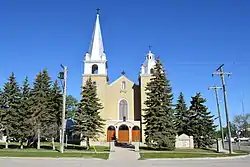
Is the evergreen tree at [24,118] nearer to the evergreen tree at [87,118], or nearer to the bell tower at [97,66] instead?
the evergreen tree at [87,118]

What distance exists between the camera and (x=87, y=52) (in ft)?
159

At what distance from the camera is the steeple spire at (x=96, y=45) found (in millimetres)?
48116

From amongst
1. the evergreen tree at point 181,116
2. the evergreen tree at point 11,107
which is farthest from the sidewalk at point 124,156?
the evergreen tree at point 181,116

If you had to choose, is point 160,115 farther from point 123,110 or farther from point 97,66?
point 97,66

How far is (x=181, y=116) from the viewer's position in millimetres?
39812

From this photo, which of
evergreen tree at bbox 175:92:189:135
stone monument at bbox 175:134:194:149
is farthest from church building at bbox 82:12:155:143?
stone monument at bbox 175:134:194:149

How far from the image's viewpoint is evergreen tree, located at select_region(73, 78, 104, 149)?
30205 millimetres

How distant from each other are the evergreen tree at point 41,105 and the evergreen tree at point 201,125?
18.8 m

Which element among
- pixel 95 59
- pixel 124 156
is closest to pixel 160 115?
pixel 124 156

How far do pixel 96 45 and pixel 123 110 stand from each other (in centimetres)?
1194

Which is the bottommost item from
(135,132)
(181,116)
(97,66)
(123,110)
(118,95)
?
(135,132)

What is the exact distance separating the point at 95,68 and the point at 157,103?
1896cm

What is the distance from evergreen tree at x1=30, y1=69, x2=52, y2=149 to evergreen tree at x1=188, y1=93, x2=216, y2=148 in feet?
61.6

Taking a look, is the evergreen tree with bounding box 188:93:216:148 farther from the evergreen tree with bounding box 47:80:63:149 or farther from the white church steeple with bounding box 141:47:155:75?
the evergreen tree with bounding box 47:80:63:149
